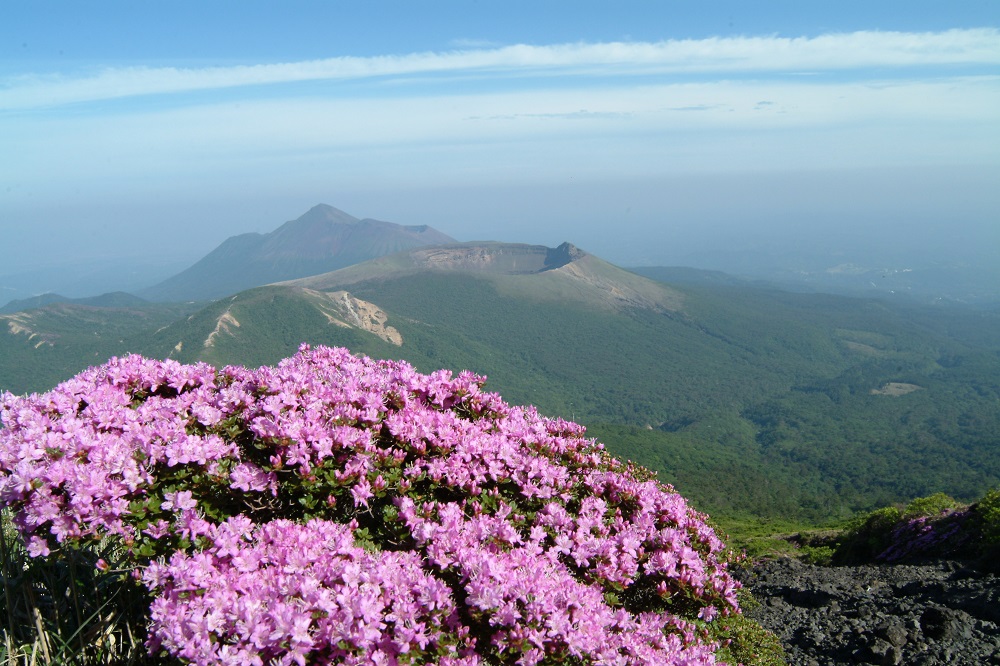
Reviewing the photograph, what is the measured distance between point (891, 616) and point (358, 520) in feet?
20.1

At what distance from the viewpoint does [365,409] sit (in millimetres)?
4863

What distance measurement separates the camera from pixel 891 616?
7301 mm

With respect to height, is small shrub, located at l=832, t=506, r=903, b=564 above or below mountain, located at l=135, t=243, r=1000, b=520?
above

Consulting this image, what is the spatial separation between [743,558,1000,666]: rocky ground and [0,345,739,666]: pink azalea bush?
8.29 feet

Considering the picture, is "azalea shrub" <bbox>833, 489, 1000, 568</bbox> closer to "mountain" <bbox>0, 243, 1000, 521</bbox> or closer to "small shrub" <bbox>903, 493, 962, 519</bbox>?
"small shrub" <bbox>903, 493, 962, 519</bbox>

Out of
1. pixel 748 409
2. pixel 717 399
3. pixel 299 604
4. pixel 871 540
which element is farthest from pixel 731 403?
pixel 299 604

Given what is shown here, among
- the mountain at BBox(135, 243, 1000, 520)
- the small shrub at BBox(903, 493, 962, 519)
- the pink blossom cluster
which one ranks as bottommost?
the mountain at BBox(135, 243, 1000, 520)

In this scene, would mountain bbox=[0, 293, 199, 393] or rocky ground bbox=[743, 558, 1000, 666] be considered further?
mountain bbox=[0, 293, 199, 393]

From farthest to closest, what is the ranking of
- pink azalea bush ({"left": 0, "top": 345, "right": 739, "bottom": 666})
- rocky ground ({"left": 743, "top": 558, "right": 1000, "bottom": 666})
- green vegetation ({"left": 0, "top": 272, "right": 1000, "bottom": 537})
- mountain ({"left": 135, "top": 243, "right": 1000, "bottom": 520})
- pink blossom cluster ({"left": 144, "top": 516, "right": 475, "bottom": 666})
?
green vegetation ({"left": 0, "top": 272, "right": 1000, "bottom": 537}) → mountain ({"left": 135, "top": 243, "right": 1000, "bottom": 520}) → rocky ground ({"left": 743, "top": 558, "right": 1000, "bottom": 666}) → pink azalea bush ({"left": 0, "top": 345, "right": 739, "bottom": 666}) → pink blossom cluster ({"left": 144, "top": 516, "right": 475, "bottom": 666})

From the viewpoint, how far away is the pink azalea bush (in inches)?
136

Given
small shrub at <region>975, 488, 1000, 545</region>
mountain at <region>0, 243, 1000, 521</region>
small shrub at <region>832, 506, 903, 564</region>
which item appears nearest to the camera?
small shrub at <region>975, 488, 1000, 545</region>

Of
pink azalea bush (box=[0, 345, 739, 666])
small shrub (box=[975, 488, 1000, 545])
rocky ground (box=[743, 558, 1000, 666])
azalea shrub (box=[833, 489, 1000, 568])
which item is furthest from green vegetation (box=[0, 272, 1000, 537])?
pink azalea bush (box=[0, 345, 739, 666])

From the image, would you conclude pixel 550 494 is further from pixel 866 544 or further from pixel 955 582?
pixel 866 544

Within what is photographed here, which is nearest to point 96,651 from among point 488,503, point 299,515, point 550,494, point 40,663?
point 40,663
